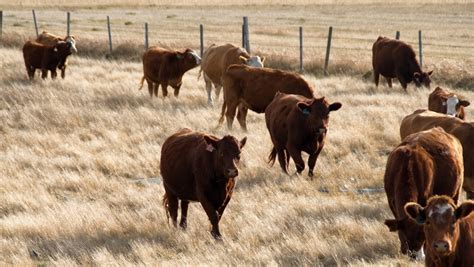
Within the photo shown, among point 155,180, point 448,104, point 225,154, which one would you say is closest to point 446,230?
point 225,154

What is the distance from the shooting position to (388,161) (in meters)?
8.77

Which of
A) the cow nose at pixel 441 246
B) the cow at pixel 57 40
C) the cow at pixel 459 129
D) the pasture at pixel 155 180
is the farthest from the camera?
the cow at pixel 57 40

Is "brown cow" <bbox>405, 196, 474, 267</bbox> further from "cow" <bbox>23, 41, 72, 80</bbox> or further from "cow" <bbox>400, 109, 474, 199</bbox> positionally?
"cow" <bbox>23, 41, 72, 80</bbox>

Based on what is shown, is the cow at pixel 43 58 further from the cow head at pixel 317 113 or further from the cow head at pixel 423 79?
the cow head at pixel 317 113

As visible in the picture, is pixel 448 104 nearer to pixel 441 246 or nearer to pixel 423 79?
pixel 441 246

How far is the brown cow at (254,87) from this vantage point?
1482cm

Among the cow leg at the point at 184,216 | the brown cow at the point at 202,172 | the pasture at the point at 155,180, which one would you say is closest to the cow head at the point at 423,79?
the pasture at the point at 155,180

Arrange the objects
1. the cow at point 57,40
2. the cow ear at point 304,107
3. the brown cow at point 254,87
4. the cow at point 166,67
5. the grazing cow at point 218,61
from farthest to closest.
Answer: the cow at point 57,40 < the cow at point 166,67 < the grazing cow at point 218,61 < the brown cow at point 254,87 < the cow ear at point 304,107

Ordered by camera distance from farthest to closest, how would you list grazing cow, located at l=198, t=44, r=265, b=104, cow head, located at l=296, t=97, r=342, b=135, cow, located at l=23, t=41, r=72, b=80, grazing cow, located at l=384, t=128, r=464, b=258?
cow, located at l=23, t=41, r=72, b=80
grazing cow, located at l=198, t=44, r=265, b=104
cow head, located at l=296, t=97, r=342, b=135
grazing cow, located at l=384, t=128, r=464, b=258

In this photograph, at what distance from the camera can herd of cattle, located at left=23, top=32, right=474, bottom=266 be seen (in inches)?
273

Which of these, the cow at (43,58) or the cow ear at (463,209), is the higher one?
the cow ear at (463,209)

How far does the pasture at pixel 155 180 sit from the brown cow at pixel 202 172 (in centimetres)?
31

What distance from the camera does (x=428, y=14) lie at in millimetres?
55812

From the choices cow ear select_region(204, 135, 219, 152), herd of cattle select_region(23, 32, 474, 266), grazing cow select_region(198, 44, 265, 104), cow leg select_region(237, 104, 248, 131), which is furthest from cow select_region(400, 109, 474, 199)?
grazing cow select_region(198, 44, 265, 104)
